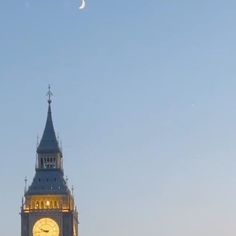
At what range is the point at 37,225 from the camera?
200 m

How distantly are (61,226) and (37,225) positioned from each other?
3533mm

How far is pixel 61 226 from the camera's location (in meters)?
200
